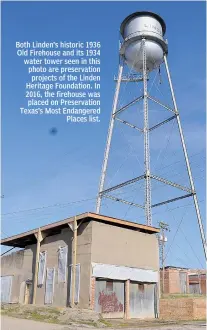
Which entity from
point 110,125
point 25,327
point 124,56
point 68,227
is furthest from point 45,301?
point 124,56

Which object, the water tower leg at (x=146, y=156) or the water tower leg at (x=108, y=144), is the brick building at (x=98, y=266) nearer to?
the water tower leg at (x=146, y=156)

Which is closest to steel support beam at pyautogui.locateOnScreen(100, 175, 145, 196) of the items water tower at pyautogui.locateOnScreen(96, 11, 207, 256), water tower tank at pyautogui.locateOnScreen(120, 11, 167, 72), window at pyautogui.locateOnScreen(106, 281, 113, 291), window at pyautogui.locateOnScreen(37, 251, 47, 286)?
water tower at pyautogui.locateOnScreen(96, 11, 207, 256)

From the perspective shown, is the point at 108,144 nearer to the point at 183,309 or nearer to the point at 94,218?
the point at 94,218

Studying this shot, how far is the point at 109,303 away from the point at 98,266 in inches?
80.5

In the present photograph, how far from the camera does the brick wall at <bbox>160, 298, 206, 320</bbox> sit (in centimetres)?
1980

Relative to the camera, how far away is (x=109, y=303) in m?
18.7

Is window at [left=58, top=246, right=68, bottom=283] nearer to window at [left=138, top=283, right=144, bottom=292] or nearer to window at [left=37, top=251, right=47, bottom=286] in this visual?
window at [left=37, top=251, right=47, bottom=286]

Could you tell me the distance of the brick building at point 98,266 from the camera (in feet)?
60.3

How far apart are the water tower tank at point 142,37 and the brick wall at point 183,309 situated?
16.9 meters

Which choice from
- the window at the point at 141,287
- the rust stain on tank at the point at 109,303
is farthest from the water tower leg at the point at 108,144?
the rust stain on tank at the point at 109,303

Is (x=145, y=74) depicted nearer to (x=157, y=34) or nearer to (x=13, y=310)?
(x=157, y=34)

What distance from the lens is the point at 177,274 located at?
3534 cm

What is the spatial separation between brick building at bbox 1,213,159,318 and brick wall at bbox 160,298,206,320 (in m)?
0.63

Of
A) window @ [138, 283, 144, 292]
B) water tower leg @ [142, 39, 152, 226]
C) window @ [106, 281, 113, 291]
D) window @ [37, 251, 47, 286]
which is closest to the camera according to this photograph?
window @ [106, 281, 113, 291]
